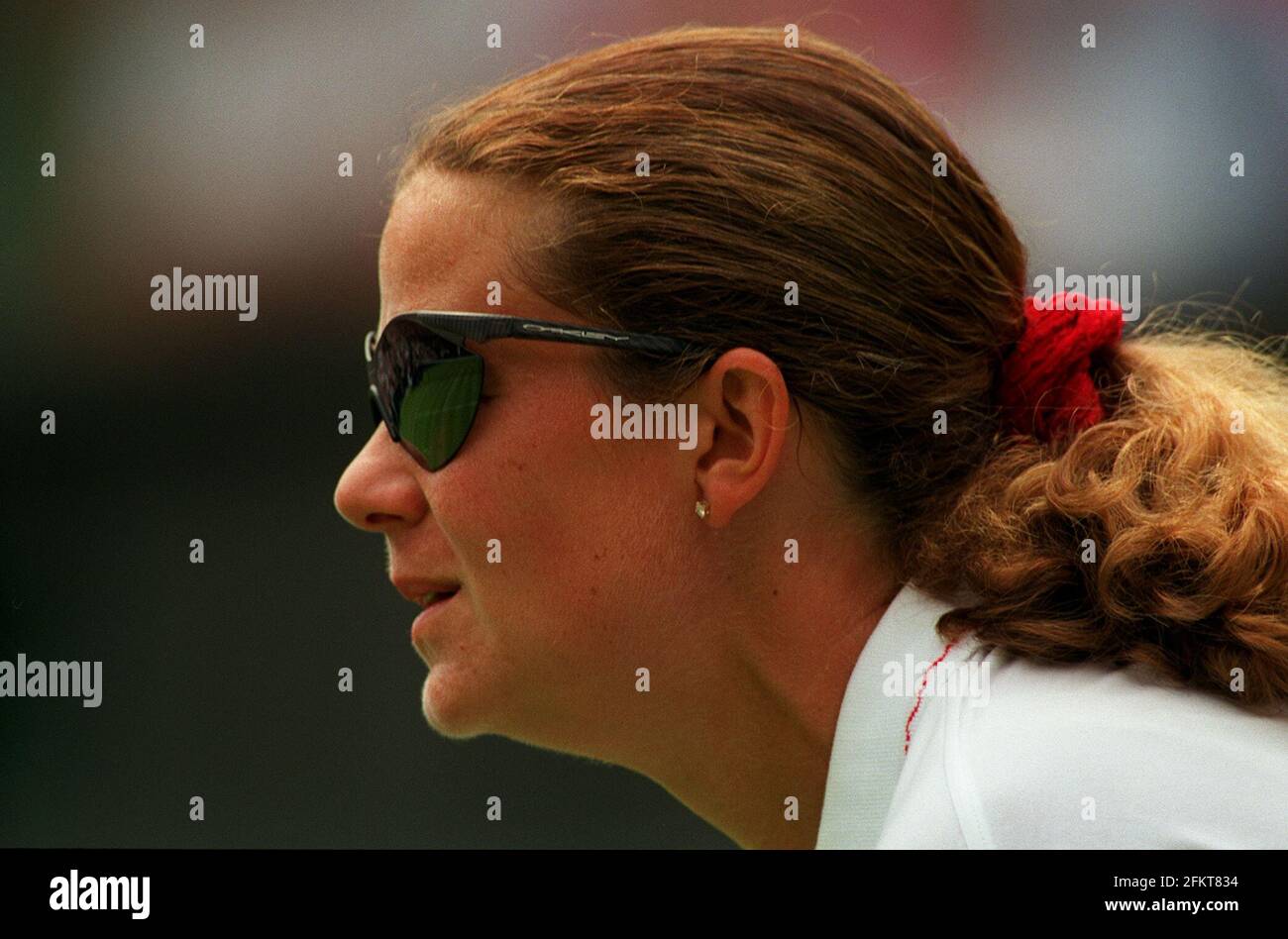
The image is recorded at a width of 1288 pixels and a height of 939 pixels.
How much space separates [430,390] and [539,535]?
0.85 ft

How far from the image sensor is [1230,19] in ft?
11.6

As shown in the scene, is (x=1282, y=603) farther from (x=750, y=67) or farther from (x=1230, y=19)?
(x=1230, y=19)

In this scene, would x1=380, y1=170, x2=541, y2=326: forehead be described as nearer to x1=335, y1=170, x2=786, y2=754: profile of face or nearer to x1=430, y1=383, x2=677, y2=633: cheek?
x1=335, y1=170, x2=786, y2=754: profile of face

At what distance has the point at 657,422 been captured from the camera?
1.84 meters

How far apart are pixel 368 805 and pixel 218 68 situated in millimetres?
2152

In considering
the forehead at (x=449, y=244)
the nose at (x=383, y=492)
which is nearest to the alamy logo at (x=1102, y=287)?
the forehead at (x=449, y=244)

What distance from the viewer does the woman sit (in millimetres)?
1758

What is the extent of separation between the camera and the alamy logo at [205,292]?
11.5 ft

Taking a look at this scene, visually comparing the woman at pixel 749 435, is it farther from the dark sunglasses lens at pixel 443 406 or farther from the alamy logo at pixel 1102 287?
the alamy logo at pixel 1102 287

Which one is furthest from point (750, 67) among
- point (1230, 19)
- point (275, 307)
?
point (275, 307)

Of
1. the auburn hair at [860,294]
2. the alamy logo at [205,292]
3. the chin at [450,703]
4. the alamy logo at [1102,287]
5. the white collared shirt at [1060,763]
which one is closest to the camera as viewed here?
the white collared shirt at [1060,763]

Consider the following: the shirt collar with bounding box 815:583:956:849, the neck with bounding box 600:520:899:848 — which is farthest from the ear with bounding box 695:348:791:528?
the shirt collar with bounding box 815:583:956:849

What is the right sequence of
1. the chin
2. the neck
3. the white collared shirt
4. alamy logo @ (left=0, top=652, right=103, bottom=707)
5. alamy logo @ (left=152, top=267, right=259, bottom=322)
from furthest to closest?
alamy logo @ (left=152, top=267, right=259, bottom=322)
alamy logo @ (left=0, top=652, right=103, bottom=707)
the chin
the neck
the white collared shirt
